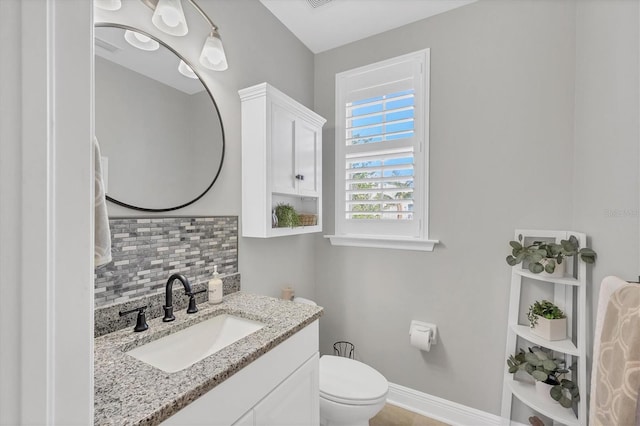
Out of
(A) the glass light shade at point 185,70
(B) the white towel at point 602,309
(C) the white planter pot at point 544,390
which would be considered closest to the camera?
(B) the white towel at point 602,309

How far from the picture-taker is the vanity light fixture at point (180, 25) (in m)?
1.15

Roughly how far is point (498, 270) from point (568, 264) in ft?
1.09

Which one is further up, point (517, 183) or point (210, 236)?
point (517, 183)

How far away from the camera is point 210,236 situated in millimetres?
1412

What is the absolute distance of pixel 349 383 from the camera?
1508mm

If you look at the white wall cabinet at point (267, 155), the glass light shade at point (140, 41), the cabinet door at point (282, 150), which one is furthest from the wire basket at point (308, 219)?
the glass light shade at point (140, 41)

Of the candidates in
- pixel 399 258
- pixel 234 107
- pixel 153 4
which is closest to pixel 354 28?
pixel 234 107

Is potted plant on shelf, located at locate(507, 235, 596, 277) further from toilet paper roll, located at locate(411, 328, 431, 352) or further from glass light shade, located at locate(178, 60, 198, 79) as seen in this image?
glass light shade, located at locate(178, 60, 198, 79)

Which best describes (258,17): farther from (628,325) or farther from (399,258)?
(628,325)

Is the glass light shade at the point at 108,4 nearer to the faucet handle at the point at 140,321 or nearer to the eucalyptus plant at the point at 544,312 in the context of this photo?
the faucet handle at the point at 140,321

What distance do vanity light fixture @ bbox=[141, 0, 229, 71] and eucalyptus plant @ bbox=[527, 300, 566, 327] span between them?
2.11m

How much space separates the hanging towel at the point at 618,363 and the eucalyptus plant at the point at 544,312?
570 millimetres

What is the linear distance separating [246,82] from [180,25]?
0.44 meters

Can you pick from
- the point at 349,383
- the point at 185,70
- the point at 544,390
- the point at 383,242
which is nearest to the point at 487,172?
the point at 383,242
